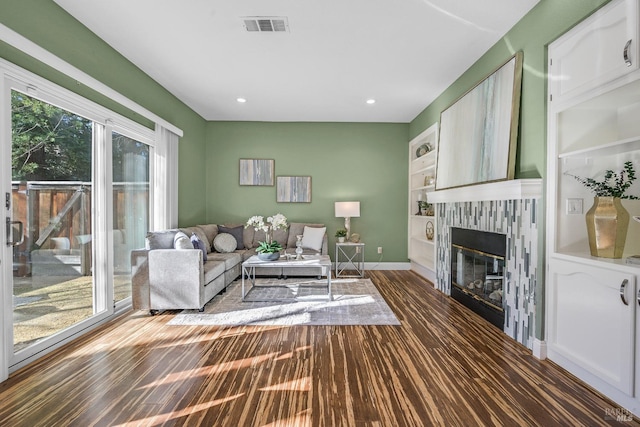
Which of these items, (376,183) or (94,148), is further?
(376,183)

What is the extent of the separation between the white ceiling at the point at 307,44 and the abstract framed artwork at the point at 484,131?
1.40ft

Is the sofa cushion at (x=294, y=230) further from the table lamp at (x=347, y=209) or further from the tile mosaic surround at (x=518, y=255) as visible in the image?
the tile mosaic surround at (x=518, y=255)

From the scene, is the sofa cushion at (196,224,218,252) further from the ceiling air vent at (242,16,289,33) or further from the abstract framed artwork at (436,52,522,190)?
the abstract framed artwork at (436,52,522,190)

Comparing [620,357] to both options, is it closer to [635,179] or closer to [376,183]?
[635,179]

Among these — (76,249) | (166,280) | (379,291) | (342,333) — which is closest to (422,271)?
(379,291)

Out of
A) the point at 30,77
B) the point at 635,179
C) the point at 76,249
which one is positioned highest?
the point at 30,77

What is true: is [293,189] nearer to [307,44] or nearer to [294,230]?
[294,230]

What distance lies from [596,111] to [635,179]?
57cm

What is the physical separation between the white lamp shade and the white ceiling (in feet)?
5.86

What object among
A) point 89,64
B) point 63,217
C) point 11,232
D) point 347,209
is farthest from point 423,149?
point 11,232

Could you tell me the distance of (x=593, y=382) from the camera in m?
2.15

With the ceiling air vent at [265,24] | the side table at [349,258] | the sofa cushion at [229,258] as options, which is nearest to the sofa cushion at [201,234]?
the sofa cushion at [229,258]

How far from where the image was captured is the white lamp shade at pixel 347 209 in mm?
5875

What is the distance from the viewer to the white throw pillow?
5.61 metres
